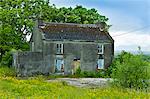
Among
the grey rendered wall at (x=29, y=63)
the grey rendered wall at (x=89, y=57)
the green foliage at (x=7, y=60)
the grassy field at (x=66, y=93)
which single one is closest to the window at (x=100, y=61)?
the grey rendered wall at (x=89, y=57)

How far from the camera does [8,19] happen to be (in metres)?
63.7

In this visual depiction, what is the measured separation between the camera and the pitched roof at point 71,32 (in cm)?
5995

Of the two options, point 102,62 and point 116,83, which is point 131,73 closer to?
point 116,83

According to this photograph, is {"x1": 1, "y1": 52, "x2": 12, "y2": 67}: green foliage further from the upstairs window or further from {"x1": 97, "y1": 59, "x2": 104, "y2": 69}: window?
{"x1": 97, "y1": 59, "x2": 104, "y2": 69}: window

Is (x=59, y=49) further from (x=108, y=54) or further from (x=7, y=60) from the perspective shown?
(x=7, y=60)

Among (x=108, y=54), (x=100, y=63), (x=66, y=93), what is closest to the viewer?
(x=66, y=93)

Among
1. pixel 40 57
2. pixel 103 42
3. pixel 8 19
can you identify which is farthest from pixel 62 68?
pixel 8 19

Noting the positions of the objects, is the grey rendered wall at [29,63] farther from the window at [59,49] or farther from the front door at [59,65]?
the window at [59,49]

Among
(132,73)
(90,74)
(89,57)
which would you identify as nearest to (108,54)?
(89,57)

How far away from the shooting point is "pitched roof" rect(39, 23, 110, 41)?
60.0 metres

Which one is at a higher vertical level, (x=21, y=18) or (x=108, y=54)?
(x=21, y=18)

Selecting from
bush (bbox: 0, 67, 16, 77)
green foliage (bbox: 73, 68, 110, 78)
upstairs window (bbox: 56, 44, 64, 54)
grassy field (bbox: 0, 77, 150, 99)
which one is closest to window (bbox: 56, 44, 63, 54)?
upstairs window (bbox: 56, 44, 64, 54)

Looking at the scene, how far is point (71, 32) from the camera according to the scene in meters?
61.6

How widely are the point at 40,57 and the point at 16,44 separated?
587 cm
